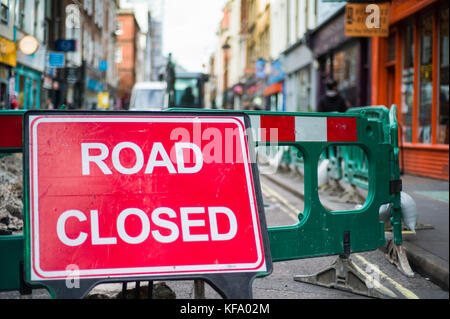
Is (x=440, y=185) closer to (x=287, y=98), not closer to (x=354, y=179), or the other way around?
(x=354, y=179)

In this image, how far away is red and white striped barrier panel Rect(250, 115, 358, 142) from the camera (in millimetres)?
3889

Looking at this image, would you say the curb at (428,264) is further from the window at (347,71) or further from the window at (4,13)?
the window at (347,71)

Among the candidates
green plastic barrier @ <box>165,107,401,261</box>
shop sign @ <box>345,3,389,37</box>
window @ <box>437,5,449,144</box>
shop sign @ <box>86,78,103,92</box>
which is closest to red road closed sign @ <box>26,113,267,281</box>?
green plastic barrier @ <box>165,107,401,261</box>

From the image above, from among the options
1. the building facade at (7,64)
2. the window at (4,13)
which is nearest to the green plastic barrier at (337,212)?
the window at (4,13)

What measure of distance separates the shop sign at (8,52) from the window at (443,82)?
10.3 metres

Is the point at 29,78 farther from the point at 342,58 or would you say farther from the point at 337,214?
the point at 337,214

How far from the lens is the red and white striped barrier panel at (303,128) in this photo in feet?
12.8

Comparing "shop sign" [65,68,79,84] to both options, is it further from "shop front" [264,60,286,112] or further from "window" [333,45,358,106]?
"window" [333,45,358,106]

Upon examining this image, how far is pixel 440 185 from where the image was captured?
34.2ft

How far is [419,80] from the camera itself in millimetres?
12961

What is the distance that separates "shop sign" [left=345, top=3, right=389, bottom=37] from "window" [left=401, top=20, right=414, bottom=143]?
1.67 feet

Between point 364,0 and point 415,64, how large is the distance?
2230 mm
